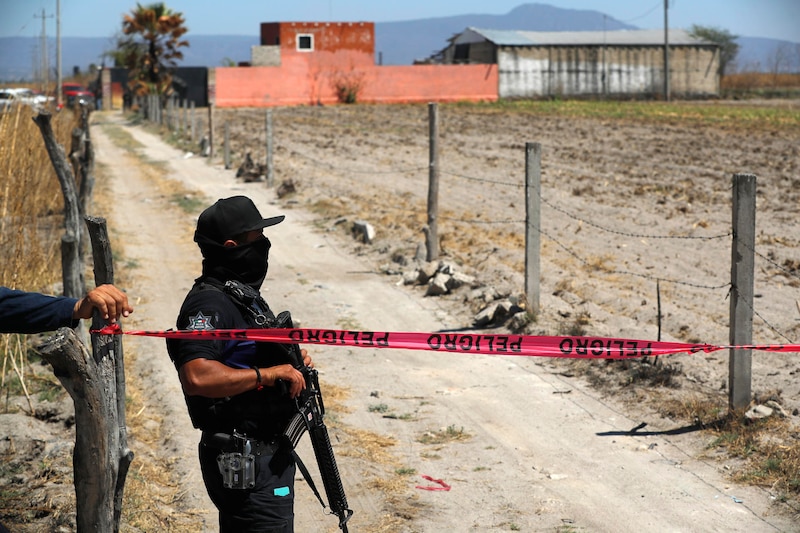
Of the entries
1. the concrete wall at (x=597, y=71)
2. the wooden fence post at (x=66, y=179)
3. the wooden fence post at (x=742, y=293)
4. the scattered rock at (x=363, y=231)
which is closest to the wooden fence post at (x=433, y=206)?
the scattered rock at (x=363, y=231)

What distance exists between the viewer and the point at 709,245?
12719mm

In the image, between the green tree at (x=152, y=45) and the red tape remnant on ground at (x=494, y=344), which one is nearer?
the red tape remnant on ground at (x=494, y=344)

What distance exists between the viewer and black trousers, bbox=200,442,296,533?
356cm

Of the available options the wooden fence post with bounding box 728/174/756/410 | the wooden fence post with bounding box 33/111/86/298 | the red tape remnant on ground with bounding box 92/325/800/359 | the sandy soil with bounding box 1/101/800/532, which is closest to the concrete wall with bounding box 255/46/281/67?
the sandy soil with bounding box 1/101/800/532

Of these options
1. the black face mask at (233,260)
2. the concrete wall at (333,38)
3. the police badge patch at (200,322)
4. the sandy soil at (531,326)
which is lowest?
the sandy soil at (531,326)

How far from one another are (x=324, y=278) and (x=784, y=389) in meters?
5.98

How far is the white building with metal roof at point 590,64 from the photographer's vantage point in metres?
61.4

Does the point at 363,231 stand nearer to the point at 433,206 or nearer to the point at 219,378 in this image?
the point at 433,206

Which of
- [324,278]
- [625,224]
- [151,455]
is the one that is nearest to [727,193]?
[625,224]

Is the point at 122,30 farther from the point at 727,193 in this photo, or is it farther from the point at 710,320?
the point at 710,320

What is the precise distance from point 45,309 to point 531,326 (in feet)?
19.8

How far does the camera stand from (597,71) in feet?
205

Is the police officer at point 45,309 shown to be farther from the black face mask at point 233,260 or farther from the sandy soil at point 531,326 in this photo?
the sandy soil at point 531,326

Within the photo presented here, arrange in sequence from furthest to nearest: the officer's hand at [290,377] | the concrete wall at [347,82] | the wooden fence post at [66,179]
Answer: the concrete wall at [347,82] → the wooden fence post at [66,179] → the officer's hand at [290,377]
